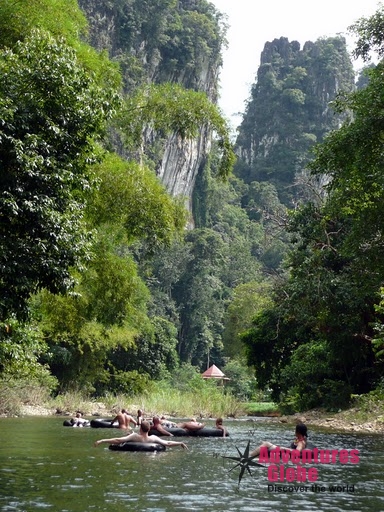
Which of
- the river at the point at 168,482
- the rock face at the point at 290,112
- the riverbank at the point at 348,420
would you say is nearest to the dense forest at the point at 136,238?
the riverbank at the point at 348,420

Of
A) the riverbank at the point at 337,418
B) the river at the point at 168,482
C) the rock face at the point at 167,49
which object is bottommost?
the river at the point at 168,482

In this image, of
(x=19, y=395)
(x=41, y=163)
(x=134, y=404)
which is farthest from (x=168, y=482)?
(x=134, y=404)

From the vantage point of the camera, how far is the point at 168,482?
33.1 ft

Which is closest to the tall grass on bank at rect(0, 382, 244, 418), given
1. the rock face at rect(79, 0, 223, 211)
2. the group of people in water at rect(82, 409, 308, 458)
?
the group of people in water at rect(82, 409, 308, 458)

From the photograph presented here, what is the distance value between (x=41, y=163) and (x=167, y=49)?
81.0 meters

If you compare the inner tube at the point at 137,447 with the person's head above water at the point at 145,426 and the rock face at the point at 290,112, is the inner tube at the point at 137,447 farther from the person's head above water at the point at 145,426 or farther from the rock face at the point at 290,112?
the rock face at the point at 290,112

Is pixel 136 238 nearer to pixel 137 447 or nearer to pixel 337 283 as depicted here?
pixel 137 447

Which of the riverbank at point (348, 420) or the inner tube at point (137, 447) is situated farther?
the riverbank at point (348, 420)

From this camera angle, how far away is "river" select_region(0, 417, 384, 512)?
809cm

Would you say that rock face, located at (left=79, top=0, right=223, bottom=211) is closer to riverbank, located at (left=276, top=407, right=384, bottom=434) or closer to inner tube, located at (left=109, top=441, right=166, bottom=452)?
riverbank, located at (left=276, top=407, right=384, bottom=434)

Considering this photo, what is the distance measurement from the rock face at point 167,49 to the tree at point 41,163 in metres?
68.1

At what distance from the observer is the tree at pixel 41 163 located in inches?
356

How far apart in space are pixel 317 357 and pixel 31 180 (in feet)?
66.0

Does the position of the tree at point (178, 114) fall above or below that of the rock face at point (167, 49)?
below
